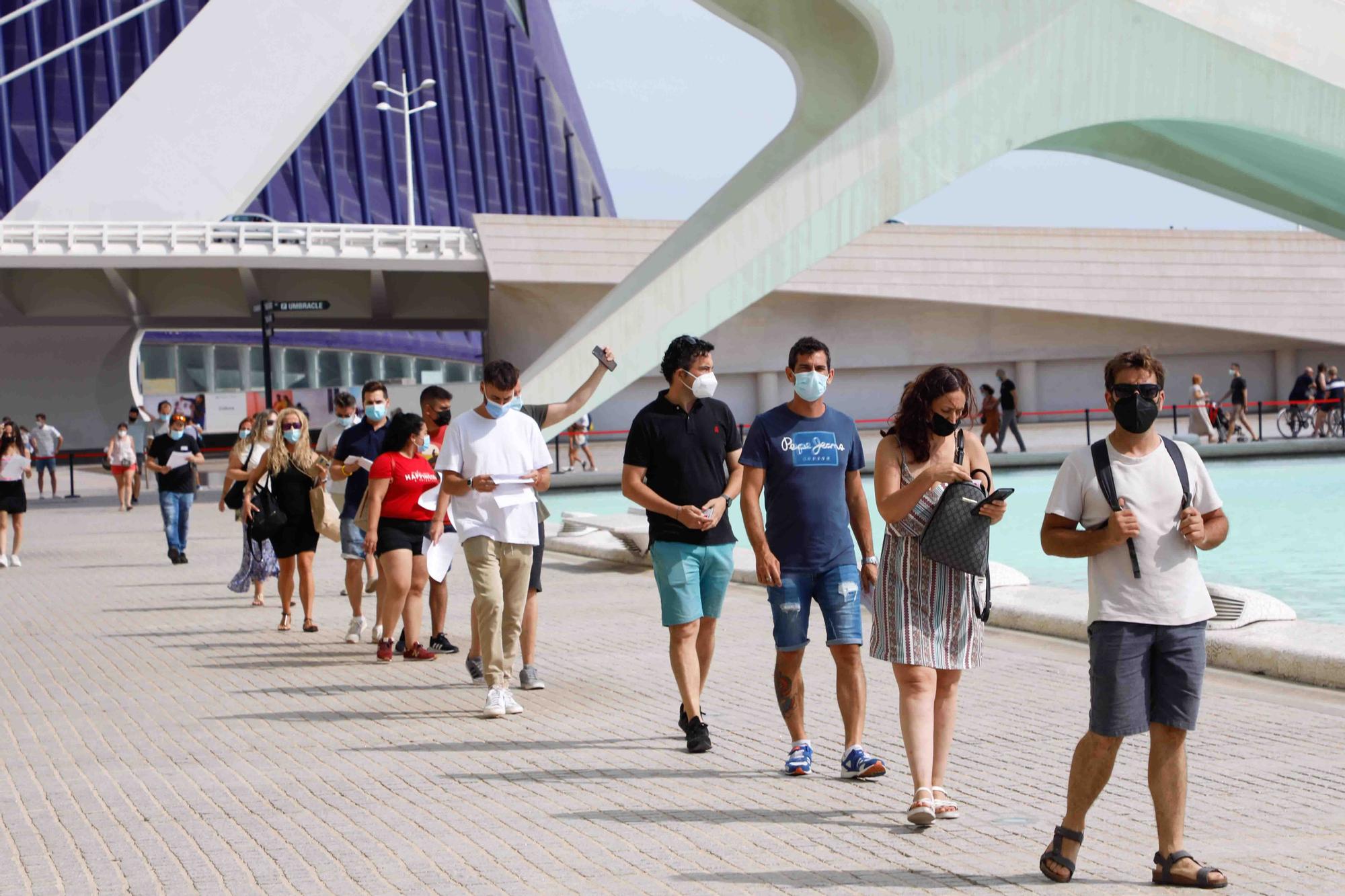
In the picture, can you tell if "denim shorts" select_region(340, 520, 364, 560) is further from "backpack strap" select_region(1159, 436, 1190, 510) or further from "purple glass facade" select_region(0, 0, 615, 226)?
"purple glass facade" select_region(0, 0, 615, 226)

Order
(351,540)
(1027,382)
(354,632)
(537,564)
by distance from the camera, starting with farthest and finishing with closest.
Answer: (1027,382) → (351,540) → (354,632) → (537,564)

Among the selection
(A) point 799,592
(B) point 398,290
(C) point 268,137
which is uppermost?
(C) point 268,137

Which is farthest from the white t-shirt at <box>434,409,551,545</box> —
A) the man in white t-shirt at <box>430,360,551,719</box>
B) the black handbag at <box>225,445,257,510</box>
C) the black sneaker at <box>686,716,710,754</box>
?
the black handbag at <box>225,445,257,510</box>

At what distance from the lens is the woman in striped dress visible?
4.88 m

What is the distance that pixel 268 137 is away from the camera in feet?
Answer: 123

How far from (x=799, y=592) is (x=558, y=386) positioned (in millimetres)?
15864

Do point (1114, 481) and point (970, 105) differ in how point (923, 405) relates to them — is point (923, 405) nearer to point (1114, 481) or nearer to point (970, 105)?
point (1114, 481)

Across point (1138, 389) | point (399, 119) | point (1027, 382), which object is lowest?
point (1138, 389)

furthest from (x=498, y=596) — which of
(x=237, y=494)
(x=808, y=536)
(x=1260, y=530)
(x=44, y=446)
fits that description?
(x=44, y=446)

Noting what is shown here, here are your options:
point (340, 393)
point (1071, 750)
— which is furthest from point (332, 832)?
point (340, 393)

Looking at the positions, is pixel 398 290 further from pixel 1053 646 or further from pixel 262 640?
pixel 1053 646

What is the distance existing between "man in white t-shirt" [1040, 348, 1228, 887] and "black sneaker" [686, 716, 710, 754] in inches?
82.8

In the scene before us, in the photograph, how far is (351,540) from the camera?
1002 cm

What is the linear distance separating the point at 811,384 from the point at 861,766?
1.38 meters
